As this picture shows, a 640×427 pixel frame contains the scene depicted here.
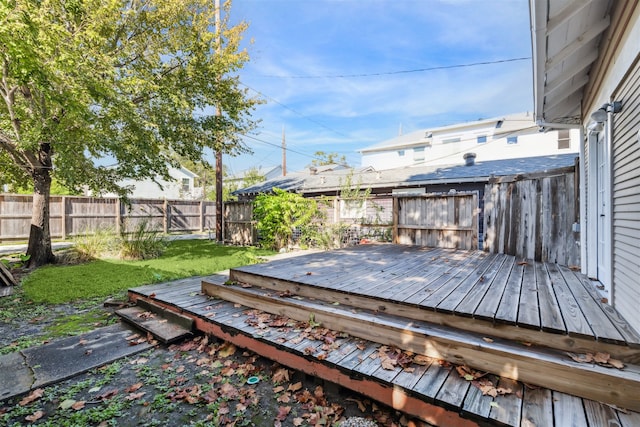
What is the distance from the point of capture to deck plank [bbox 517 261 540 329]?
203 cm

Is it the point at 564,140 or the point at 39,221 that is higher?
the point at 564,140

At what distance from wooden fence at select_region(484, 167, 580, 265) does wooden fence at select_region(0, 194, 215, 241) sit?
8.91 m

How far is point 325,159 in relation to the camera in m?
32.2

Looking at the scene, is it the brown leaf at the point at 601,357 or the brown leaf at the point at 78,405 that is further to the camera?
the brown leaf at the point at 78,405

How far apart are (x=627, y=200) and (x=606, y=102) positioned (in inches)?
45.6

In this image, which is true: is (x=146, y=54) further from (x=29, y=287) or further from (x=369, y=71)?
(x=369, y=71)

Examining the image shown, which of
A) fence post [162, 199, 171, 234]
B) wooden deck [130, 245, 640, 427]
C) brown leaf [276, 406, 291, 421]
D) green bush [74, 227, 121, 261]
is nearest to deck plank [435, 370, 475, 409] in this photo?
wooden deck [130, 245, 640, 427]

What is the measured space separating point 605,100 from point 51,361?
18.3ft

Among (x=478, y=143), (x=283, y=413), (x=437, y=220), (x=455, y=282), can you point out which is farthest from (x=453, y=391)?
(x=478, y=143)

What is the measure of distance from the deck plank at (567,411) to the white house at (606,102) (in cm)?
71

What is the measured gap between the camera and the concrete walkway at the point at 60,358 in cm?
232

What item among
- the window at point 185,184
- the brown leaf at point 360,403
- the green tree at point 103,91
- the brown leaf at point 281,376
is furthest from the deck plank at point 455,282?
→ the window at point 185,184

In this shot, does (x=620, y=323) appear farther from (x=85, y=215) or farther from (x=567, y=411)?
(x=85, y=215)

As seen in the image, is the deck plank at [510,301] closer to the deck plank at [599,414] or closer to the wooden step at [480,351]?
the wooden step at [480,351]
